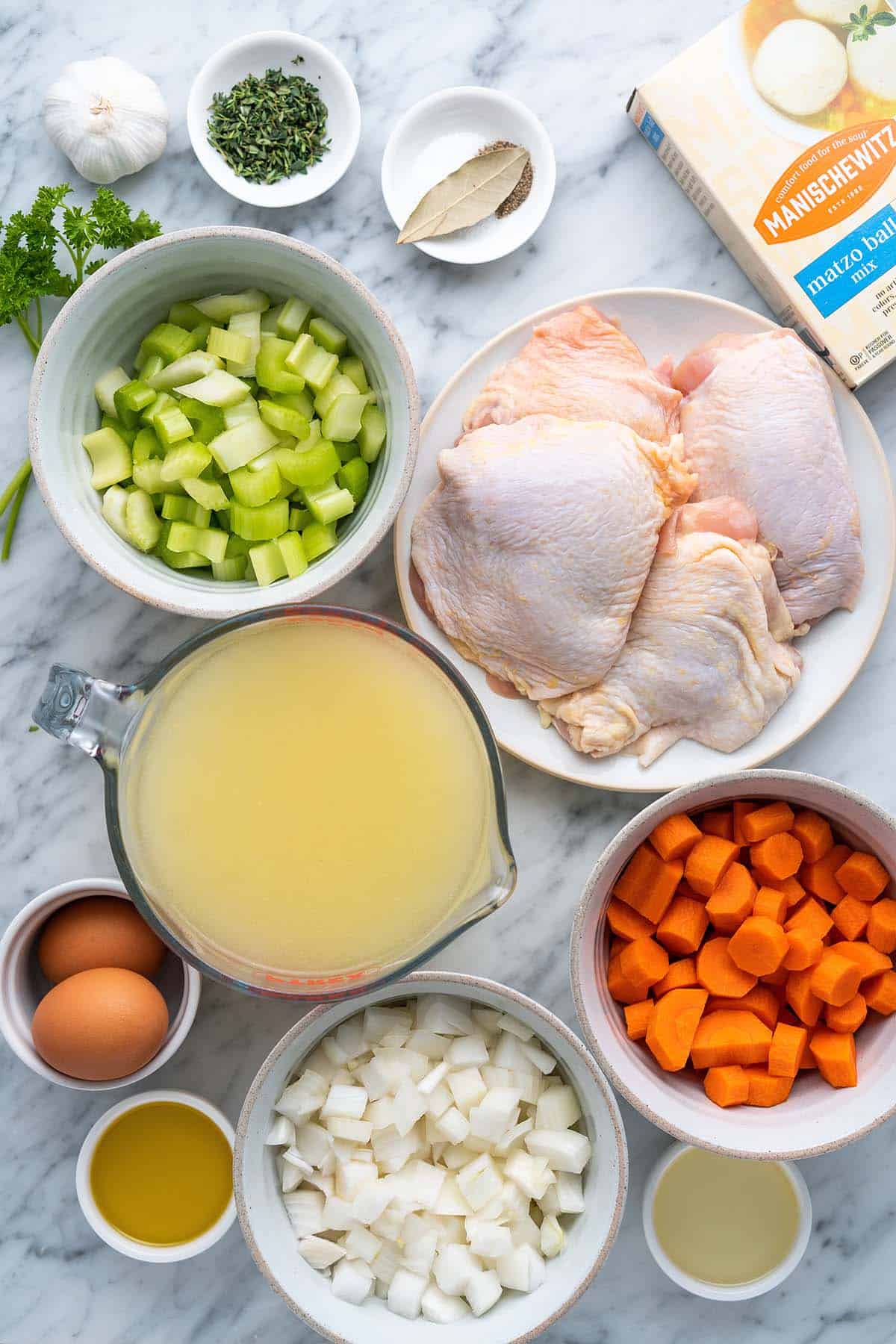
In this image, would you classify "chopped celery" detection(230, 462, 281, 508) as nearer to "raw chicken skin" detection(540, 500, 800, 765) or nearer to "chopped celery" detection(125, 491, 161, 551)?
"chopped celery" detection(125, 491, 161, 551)

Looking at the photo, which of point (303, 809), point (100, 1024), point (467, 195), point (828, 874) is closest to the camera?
point (303, 809)

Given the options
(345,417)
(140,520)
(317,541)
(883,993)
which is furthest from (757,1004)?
(140,520)

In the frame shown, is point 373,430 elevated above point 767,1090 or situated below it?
above

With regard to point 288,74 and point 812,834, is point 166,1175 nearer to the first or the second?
point 812,834

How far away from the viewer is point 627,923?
1658 millimetres

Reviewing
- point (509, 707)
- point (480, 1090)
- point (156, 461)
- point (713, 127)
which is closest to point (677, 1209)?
point (480, 1090)

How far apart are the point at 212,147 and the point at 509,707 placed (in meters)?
1.05

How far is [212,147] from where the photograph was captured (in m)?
1.77

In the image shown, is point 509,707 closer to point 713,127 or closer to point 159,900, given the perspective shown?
point 159,900

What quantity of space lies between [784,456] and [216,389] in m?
0.89

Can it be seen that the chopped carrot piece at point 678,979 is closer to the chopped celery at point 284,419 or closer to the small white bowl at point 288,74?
the chopped celery at point 284,419

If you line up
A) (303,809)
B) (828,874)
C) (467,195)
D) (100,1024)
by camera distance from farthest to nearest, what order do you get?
(467,195) < (828,874) < (100,1024) < (303,809)

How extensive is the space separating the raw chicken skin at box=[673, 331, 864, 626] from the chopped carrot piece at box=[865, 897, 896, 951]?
1.58 feet

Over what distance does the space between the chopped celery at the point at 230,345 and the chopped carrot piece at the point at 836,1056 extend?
1.33 m
